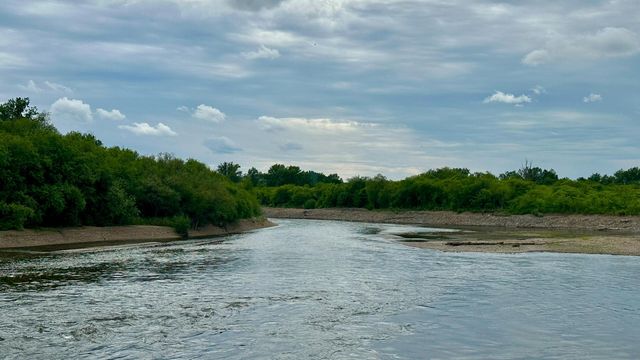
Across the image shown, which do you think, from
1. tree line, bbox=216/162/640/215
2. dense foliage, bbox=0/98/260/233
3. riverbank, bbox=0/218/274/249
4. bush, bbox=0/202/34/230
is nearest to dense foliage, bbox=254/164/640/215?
tree line, bbox=216/162/640/215

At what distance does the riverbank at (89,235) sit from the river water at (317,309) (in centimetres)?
1352

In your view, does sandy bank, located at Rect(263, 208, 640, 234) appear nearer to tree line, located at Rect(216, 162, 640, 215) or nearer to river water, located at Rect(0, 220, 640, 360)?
tree line, located at Rect(216, 162, 640, 215)

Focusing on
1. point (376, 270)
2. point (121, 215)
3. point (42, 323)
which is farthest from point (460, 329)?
point (121, 215)

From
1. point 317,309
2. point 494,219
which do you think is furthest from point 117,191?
point 494,219

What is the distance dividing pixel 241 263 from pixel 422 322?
2410 centimetres

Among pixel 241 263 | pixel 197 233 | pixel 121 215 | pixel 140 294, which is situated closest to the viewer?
pixel 140 294

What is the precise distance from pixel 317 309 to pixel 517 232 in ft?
263

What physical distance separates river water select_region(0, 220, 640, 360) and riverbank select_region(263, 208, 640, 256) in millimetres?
15643

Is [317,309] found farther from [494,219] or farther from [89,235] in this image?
[494,219]

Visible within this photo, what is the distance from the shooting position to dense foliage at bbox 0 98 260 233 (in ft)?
210

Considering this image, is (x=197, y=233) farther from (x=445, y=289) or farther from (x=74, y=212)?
(x=445, y=289)

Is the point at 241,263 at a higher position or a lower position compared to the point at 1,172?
lower

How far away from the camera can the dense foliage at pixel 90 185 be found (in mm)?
64062

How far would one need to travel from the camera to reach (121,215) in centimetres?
8000
